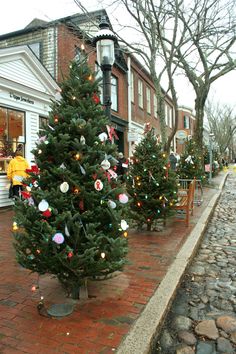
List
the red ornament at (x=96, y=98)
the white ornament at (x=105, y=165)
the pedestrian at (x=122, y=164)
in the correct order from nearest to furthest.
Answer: the white ornament at (x=105, y=165)
the red ornament at (x=96, y=98)
the pedestrian at (x=122, y=164)

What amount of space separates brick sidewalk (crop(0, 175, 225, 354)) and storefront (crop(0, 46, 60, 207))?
5219 millimetres

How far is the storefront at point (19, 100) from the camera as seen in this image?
31.3 ft

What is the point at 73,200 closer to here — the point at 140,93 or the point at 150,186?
the point at 150,186

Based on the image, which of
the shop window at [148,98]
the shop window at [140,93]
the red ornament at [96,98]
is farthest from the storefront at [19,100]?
the shop window at [148,98]

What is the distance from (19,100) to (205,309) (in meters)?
8.44

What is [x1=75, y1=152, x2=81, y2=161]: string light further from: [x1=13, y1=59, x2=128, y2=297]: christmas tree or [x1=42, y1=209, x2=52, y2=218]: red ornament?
[x1=42, y1=209, x2=52, y2=218]: red ornament

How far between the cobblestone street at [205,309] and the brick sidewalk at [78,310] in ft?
1.17

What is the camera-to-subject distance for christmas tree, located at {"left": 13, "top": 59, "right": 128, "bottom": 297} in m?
3.17

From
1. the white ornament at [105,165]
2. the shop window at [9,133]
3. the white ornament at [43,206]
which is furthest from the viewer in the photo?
the shop window at [9,133]

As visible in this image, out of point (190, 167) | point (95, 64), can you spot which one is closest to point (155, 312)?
point (190, 167)

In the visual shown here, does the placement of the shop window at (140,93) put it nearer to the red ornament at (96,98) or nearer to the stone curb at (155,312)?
the stone curb at (155,312)

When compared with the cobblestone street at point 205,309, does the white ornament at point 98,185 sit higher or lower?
higher

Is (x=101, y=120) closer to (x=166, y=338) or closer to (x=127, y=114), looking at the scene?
(x=166, y=338)

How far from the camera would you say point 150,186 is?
6.77 metres
